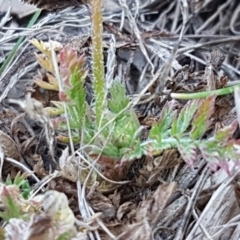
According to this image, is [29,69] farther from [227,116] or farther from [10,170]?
[227,116]

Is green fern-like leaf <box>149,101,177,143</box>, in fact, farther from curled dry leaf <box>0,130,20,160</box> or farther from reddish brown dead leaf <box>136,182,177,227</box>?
curled dry leaf <box>0,130,20,160</box>

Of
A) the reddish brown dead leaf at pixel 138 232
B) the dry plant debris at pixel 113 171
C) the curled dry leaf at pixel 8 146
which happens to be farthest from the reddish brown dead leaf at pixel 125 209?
the curled dry leaf at pixel 8 146

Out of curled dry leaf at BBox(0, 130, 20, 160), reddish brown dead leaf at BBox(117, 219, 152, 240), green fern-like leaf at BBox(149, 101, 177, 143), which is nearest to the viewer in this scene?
reddish brown dead leaf at BBox(117, 219, 152, 240)

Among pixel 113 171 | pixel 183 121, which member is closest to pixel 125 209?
pixel 113 171

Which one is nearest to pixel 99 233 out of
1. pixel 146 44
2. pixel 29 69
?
pixel 29 69

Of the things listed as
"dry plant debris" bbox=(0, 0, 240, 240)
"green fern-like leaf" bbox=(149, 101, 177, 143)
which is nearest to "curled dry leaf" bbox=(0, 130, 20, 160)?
"dry plant debris" bbox=(0, 0, 240, 240)

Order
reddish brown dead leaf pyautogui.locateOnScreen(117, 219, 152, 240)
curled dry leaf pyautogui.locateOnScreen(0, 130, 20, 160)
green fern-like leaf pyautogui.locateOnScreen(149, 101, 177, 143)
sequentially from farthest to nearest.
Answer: curled dry leaf pyautogui.locateOnScreen(0, 130, 20, 160), green fern-like leaf pyautogui.locateOnScreen(149, 101, 177, 143), reddish brown dead leaf pyautogui.locateOnScreen(117, 219, 152, 240)

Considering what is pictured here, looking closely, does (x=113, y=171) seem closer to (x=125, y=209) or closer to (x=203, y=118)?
(x=125, y=209)

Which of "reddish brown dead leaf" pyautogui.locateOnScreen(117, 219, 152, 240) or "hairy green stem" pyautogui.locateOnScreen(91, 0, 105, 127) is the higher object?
"hairy green stem" pyautogui.locateOnScreen(91, 0, 105, 127)
